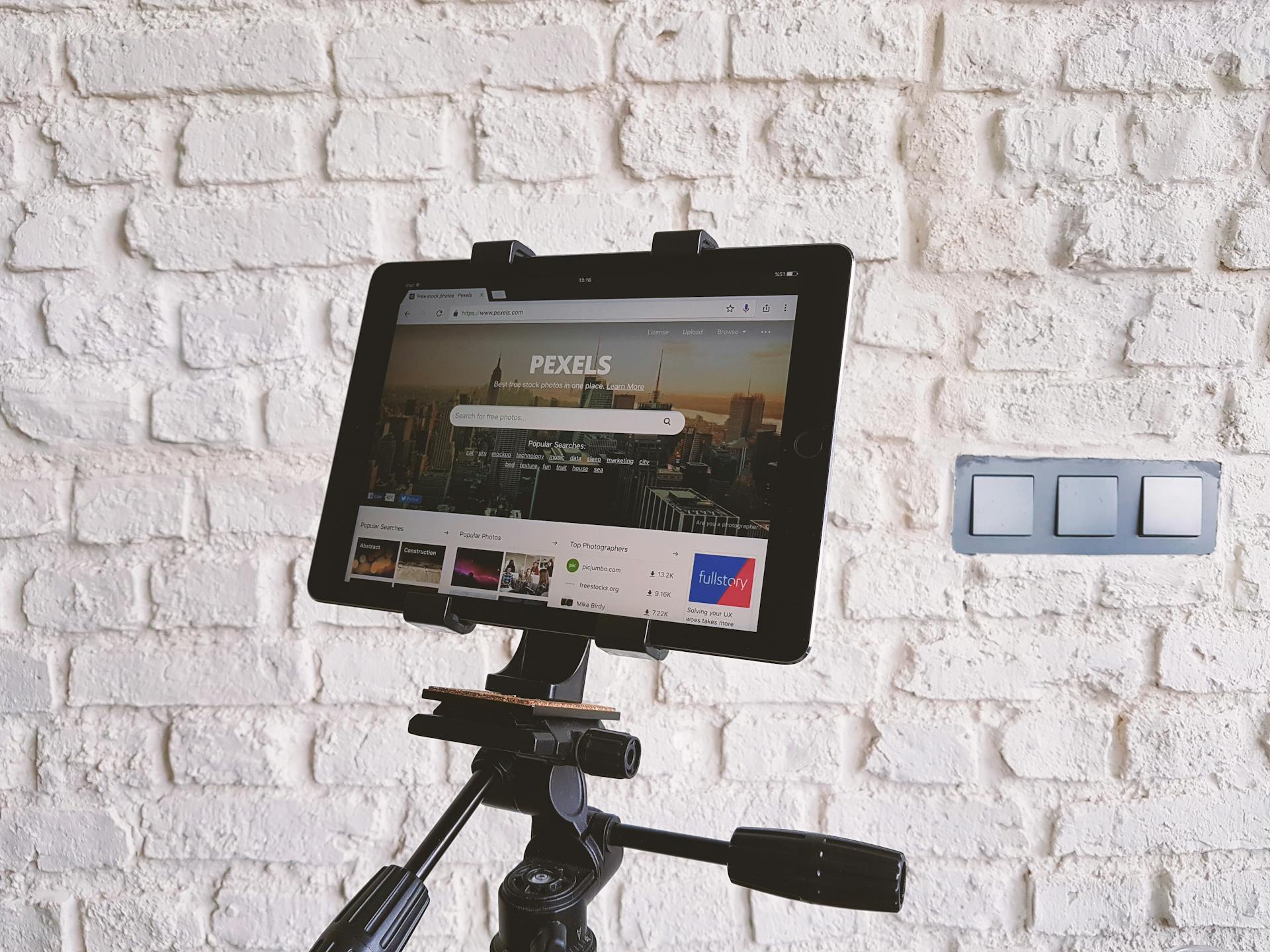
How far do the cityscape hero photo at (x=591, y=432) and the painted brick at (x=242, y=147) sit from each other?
44cm

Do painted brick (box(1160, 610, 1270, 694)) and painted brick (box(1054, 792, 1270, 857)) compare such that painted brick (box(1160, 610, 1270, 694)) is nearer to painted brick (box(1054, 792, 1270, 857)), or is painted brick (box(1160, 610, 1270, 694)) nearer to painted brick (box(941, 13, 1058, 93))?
painted brick (box(1054, 792, 1270, 857))

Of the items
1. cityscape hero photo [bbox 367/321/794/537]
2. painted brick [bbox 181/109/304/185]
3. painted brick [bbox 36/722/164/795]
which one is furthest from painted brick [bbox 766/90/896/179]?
painted brick [bbox 36/722/164/795]

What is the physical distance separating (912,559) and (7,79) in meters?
1.15

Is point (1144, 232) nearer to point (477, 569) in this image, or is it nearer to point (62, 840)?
point (477, 569)

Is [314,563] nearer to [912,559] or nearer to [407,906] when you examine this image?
[407,906]

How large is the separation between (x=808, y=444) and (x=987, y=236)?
0.52 meters

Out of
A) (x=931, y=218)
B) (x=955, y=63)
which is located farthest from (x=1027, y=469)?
(x=955, y=63)

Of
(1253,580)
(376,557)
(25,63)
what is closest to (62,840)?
(376,557)

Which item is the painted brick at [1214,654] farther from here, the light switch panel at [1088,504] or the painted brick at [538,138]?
the painted brick at [538,138]

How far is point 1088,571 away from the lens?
3.32 feet

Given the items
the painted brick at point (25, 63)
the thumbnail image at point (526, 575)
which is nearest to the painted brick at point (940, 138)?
the thumbnail image at point (526, 575)

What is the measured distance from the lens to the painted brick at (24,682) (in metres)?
1.09

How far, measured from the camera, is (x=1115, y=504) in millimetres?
1002

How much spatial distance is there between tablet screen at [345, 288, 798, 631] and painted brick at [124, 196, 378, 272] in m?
0.35
